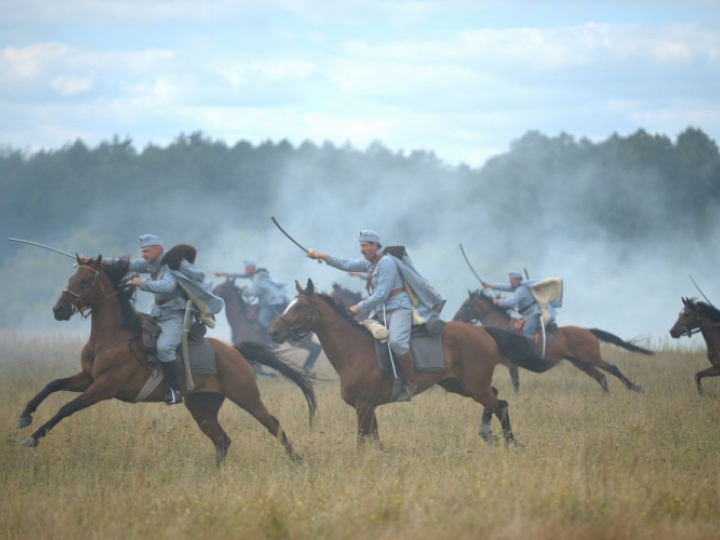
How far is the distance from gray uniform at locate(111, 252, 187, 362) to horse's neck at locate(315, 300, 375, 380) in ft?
4.92

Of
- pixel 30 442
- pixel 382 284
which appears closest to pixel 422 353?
pixel 382 284

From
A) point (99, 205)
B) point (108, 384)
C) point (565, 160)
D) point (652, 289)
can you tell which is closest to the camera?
point (108, 384)

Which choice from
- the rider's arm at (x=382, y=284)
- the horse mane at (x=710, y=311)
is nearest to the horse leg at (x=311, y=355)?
the horse mane at (x=710, y=311)

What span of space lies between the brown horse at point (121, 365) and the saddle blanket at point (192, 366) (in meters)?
0.05

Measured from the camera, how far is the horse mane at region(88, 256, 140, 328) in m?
10.1

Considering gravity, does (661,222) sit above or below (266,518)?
above

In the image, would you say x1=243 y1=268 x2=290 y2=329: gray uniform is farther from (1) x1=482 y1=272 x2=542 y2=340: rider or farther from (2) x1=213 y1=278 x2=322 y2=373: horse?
(1) x1=482 y1=272 x2=542 y2=340: rider

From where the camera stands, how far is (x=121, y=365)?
32.0ft

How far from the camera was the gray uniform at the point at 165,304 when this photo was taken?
32.2 feet

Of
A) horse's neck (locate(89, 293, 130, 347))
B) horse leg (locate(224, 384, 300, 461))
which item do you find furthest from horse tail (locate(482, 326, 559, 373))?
horse's neck (locate(89, 293, 130, 347))

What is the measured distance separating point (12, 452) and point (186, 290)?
2363mm

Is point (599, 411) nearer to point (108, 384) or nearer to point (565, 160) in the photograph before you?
point (108, 384)

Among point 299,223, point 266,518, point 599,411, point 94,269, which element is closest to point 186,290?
point 94,269

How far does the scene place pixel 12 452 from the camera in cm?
997
